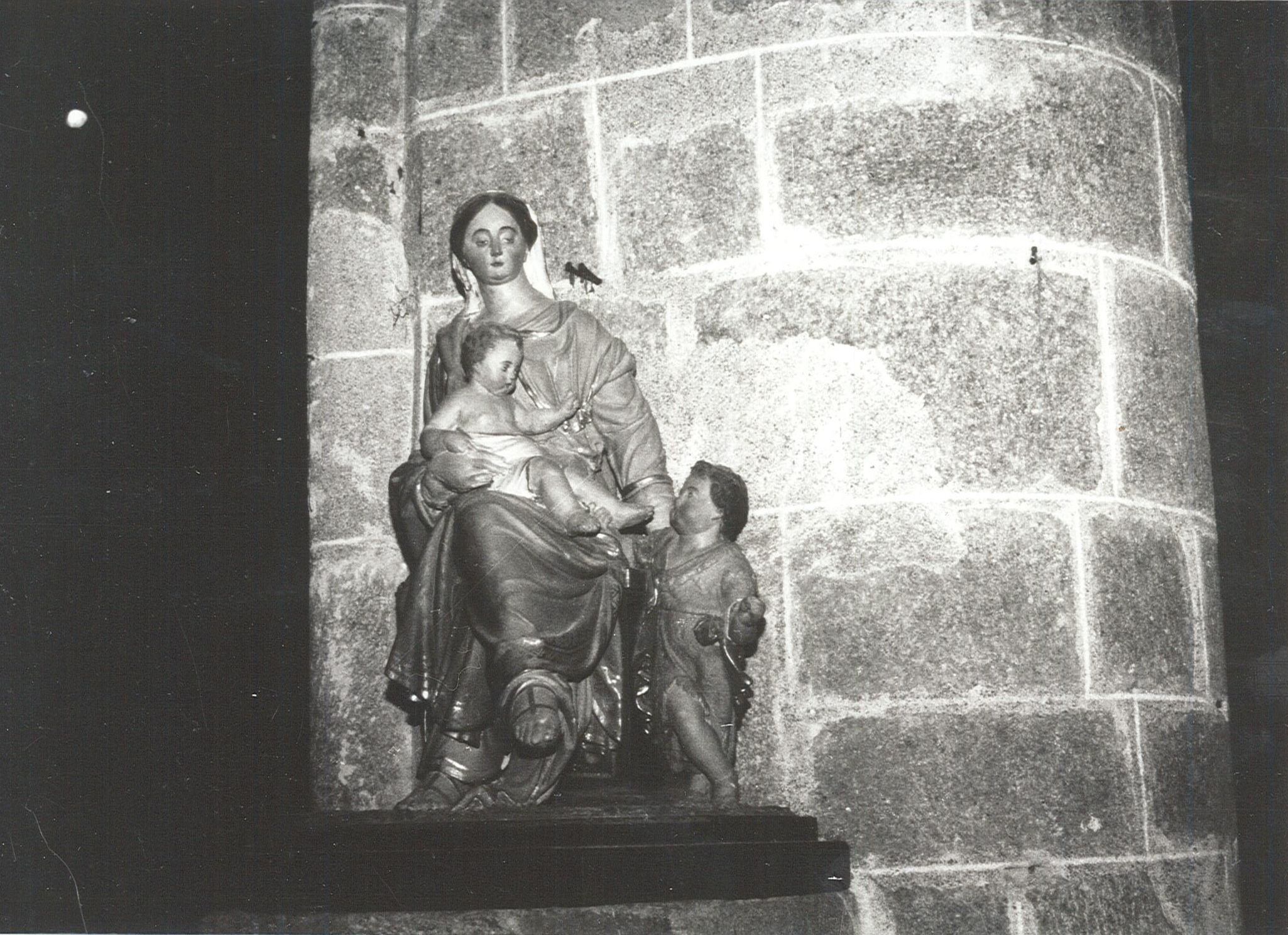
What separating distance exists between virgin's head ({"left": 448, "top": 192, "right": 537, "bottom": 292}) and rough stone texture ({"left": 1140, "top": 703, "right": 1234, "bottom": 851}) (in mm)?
2208

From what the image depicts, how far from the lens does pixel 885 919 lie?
5453 millimetres

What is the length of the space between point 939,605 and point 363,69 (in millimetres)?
2704

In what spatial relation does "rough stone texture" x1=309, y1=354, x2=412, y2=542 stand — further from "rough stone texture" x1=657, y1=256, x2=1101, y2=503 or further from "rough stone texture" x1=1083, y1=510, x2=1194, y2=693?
"rough stone texture" x1=1083, y1=510, x2=1194, y2=693

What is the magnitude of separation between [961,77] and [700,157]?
32.1 inches

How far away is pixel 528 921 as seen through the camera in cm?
448

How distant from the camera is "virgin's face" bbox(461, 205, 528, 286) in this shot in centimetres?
571

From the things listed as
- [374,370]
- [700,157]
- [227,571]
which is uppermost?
[700,157]

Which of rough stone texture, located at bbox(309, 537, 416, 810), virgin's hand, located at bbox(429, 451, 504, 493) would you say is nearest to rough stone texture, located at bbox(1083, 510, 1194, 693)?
virgin's hand, located at bbox(429, 451, 504, 493)

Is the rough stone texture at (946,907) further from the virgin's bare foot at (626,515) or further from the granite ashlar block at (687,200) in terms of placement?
the granite ashlar block at (687,200)

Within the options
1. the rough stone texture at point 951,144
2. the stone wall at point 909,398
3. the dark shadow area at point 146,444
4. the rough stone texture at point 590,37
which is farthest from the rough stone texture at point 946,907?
the rough stone texture at point 590,37

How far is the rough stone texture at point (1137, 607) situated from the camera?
561 centimetres

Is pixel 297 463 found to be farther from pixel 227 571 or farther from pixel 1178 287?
pixel 1178 287

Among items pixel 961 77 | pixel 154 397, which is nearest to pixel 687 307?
pixel 961 77

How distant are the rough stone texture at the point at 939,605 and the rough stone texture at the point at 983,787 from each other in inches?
4.1
